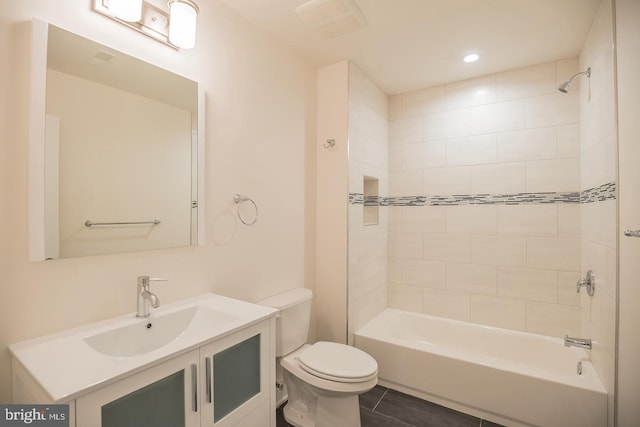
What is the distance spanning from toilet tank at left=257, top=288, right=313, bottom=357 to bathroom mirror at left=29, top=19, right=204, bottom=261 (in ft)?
2.14

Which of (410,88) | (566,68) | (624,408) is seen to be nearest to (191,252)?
(624,408)

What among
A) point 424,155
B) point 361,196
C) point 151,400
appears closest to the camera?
point 151,400

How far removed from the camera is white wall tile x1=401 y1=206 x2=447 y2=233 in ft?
9.30

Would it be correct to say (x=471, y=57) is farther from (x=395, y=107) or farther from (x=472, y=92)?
(x=395, y=107)

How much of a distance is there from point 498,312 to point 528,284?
0.33 meters

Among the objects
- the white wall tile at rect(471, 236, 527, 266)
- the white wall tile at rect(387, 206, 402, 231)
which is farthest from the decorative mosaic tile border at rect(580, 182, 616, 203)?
the white wall tile at rect(387, 206, 402, 231)

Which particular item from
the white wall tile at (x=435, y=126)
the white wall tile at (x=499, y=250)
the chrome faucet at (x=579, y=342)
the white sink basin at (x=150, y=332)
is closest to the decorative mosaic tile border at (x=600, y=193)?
the white wall tile at (x=499, y=250)

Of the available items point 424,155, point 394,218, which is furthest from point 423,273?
point 424,155

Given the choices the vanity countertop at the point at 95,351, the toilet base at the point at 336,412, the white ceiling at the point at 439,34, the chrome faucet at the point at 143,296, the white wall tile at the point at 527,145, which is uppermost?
the white ceiling at the point at 439,34

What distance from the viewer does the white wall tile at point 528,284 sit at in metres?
2.39

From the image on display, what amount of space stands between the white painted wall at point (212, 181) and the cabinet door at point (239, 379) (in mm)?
463

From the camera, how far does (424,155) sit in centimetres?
291

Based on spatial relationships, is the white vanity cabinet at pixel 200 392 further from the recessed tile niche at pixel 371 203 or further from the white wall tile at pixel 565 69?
the white wall tile at pixel 565 69

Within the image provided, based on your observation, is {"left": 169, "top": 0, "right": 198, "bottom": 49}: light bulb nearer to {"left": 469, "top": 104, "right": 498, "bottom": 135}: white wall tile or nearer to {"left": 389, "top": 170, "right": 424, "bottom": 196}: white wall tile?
{"left": 389, "top": 170, "right": 424, "bottom": 196}: white wall tile
